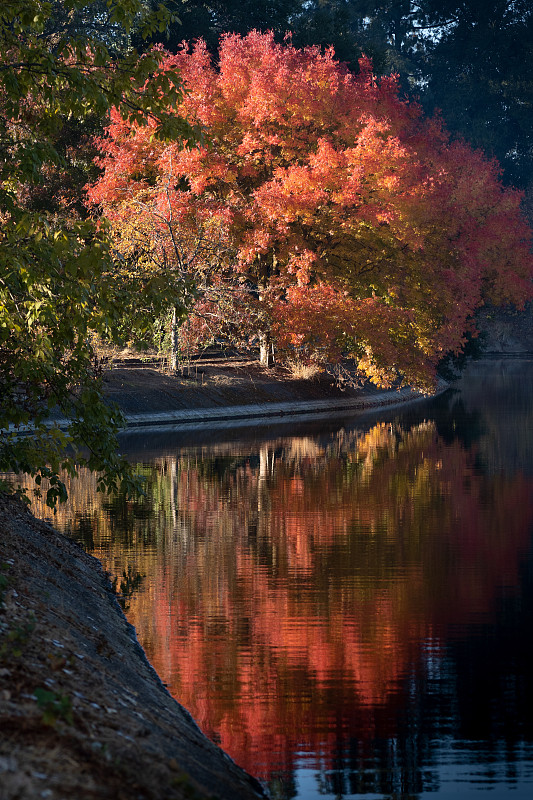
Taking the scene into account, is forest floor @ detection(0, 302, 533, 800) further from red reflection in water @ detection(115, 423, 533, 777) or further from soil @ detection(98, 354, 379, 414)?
soil @ detection(98, 354, 379, 414)

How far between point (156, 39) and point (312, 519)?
1450 inches

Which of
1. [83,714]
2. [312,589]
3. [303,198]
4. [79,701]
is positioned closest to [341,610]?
[312,589]

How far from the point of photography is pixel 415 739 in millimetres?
7984

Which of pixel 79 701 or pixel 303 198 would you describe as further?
pixel 303 198

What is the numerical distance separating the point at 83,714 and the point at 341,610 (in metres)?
5.99

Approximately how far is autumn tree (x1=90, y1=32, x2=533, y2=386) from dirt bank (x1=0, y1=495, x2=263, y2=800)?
28930 millimetres

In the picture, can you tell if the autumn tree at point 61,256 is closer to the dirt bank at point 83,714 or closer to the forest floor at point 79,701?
the forest floor at point 79,701

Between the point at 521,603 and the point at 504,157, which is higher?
the point at 504,157

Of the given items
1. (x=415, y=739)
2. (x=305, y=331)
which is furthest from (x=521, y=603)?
(x=305, y=331)

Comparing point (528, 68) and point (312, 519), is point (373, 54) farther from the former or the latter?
point (312, 519)

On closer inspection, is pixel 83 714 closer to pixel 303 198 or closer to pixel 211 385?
pixel 303 198

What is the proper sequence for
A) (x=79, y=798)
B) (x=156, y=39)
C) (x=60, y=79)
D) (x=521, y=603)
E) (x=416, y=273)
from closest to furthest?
(x=79, y=798)
(x=60, y=79)
(x=521, y=603)
(x=416, y=273)
(x=156, y=39)

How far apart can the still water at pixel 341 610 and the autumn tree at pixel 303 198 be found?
49.7ft

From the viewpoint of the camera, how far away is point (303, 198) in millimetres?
Result: 39281
